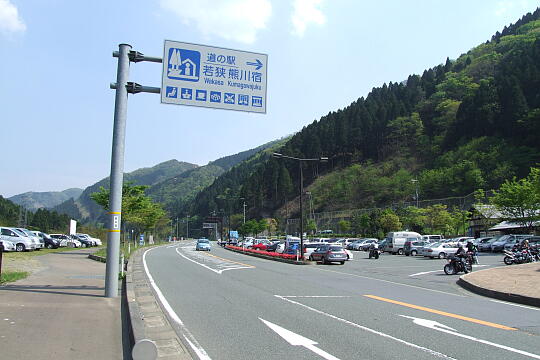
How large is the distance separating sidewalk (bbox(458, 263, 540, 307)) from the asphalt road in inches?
24.6

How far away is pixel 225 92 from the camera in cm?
1312

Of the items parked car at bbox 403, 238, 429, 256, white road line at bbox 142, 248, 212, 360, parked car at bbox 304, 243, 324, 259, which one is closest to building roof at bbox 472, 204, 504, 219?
parked car at bbox 403, 238, 429, 256

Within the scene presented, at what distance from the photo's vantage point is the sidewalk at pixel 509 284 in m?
12.8

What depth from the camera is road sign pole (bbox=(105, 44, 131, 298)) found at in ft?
37.1

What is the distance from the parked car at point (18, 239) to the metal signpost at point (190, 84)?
24.1 metres

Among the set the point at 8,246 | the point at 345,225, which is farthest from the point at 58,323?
the point at 345,225

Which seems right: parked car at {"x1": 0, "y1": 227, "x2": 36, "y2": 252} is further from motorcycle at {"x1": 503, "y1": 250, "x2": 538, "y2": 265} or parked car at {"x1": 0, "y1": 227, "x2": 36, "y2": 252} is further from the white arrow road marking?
motorcycle at {"x1": 503, "y1": 250, "x2": 538, "y2": 265}

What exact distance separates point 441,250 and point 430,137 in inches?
3052

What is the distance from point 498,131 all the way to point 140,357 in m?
92.1

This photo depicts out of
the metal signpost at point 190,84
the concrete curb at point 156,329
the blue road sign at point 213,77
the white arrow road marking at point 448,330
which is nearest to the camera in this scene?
the concrete curb at point 156,329

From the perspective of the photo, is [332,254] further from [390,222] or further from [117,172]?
[390,222]

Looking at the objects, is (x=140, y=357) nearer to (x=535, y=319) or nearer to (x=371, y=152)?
(x=535, y=319)

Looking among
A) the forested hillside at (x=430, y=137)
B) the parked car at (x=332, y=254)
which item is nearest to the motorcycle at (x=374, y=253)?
the parked car at (x=332, y=254)

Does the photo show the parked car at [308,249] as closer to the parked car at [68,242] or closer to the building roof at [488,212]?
the parked car at [68,242]
